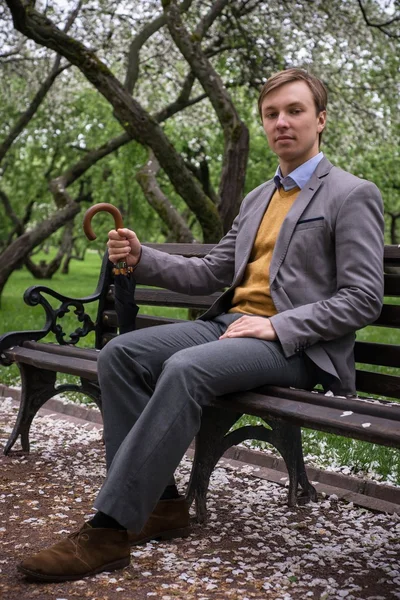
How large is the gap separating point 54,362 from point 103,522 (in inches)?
66.3

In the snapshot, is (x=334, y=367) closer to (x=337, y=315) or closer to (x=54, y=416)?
(x=337, y=315)

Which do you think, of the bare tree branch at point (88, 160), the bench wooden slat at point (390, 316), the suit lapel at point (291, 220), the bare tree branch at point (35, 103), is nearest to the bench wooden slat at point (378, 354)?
the bench wooden slat at point (390, 316)

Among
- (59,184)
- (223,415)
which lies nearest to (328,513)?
(223,415)

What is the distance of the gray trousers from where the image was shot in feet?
10.6

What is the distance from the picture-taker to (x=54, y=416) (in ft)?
21.7

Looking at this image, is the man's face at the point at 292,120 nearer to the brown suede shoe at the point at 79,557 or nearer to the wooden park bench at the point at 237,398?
the wooden park bench at the point at 237,398

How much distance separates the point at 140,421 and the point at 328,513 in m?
1.43

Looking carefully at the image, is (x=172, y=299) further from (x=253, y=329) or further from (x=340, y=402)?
(x=340, y=402)

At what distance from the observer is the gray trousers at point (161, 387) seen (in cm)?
325

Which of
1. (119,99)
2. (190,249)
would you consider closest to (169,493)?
(190,249)

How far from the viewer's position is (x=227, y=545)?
3.79 m

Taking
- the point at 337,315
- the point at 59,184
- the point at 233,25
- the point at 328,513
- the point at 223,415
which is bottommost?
the point at 328,513

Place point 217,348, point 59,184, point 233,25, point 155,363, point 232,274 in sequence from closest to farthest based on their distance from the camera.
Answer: point 217,348 → point 155,363 → point 232,274 → point 233,25 → point 59,184

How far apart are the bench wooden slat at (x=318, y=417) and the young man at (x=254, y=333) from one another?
9 cm
